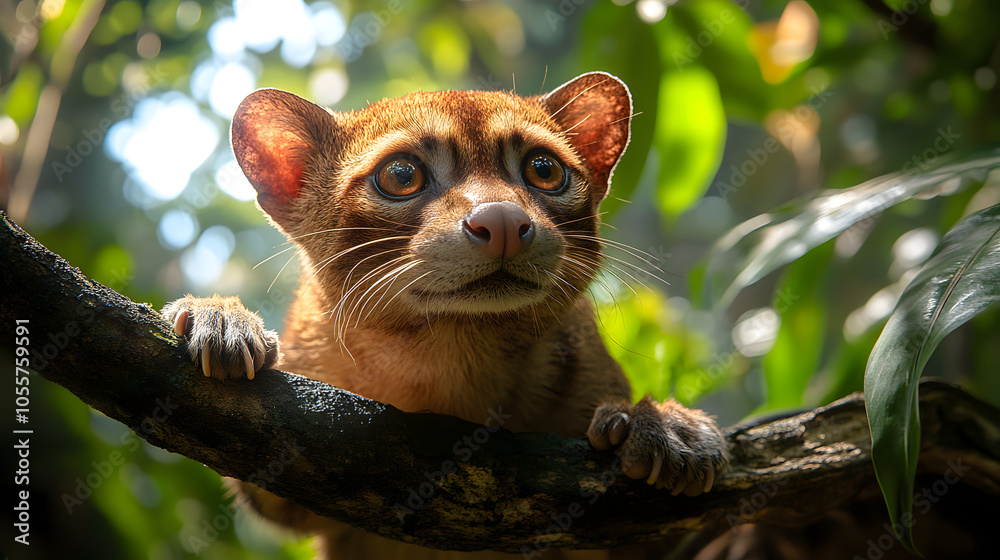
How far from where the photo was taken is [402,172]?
210 centimetres

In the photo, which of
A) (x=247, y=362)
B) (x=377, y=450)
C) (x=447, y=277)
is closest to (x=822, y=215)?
(x=447, y=277)

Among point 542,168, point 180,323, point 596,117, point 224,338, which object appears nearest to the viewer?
point 224,338

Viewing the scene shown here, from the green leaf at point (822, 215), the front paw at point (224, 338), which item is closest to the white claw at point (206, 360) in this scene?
the front paw at point (224, 338)

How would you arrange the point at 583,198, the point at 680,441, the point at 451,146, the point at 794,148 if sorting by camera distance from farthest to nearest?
1. the point at 794,148
2. the point at 583,198
3. the point at 451,146
4. the point at 680,441

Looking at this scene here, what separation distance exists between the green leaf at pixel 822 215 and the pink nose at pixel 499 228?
1.05 metres

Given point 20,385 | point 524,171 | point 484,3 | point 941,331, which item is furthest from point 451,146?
point 484,3

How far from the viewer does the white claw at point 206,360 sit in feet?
5.04

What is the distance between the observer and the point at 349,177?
2178mm

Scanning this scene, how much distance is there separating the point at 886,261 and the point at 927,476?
2.09 meters

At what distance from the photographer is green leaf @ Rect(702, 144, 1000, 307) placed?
82.7 inches

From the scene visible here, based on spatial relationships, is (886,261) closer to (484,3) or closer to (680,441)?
(680,441)

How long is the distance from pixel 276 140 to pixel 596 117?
4.10 ft

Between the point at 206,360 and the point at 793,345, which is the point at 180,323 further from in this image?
the point at 793,345

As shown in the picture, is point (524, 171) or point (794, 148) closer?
point (524, 171)
